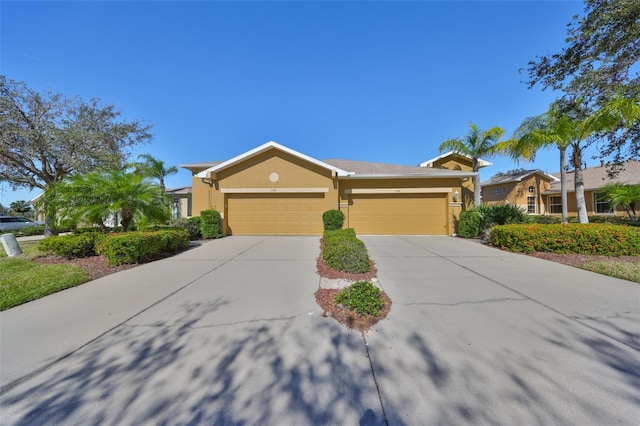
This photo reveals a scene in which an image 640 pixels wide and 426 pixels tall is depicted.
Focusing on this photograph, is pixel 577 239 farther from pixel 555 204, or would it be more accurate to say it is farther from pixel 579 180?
pixel 555 204

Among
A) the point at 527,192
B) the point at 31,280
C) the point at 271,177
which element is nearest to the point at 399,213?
the point at 271,177

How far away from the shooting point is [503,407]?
81.0 inches

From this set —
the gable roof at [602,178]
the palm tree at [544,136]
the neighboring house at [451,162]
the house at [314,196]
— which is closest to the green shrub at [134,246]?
the house at [314,196]

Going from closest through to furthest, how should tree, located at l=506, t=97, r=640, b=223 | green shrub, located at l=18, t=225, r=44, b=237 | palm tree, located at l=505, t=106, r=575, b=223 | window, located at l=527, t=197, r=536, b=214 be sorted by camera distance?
tree, located at l=506, t=97, r=640, b=223, palm tree, located at l=505, t=106, r=575, b=223, green shrub, located at l=18, t=225, r=44, b=237, window, located at l=527, t=197, r=536, b=214

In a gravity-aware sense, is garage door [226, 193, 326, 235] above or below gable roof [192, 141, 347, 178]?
below

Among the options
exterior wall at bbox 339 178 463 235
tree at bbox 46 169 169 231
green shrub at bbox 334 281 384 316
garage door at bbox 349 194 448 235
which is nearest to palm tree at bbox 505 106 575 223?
exterior wall at bbox 339 178 463 235

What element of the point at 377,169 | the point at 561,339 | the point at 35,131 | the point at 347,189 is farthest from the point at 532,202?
the point at 35,131

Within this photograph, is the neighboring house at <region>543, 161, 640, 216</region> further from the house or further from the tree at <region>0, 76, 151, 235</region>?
the tree at <region>0, 76, 151, 235</region>

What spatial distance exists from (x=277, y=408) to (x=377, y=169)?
44.5ft

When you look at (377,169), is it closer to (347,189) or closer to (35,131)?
(347,189)

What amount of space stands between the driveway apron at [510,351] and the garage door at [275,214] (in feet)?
26.5

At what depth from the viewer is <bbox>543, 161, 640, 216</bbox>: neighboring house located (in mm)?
18272

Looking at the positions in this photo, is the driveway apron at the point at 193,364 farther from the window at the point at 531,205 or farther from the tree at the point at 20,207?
the tree at the point at 20,207

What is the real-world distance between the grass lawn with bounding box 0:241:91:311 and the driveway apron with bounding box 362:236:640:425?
20.5ft
